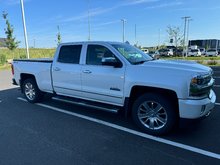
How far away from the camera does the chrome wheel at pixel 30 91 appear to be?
23.1ft

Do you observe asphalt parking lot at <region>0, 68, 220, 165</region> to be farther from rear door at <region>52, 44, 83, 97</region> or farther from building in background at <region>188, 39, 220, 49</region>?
building in background at <region>188, 39, 220, 49</region>

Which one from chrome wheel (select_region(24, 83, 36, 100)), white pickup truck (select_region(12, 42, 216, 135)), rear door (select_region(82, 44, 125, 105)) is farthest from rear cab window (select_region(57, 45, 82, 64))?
chrome wheel (select_region(24, 83, 36, 100))

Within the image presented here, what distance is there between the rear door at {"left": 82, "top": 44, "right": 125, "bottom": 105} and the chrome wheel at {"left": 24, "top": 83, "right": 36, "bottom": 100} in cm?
243

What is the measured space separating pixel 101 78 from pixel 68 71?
117 centimetres

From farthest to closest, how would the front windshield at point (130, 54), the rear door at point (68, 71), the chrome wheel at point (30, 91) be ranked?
the chrome wheel at point (30, 91) < the rear door at point (68, 71) < the front windshield at point (130, 54)

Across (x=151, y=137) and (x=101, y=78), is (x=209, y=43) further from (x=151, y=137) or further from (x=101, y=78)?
(x=151, y=137)

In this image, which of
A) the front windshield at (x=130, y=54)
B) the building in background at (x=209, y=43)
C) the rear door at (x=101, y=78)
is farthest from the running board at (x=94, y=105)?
the building in background at (x=209, y=43)

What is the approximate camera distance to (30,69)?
686cm

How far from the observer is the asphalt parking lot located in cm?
351

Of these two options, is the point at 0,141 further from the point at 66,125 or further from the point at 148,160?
the point at 148,160

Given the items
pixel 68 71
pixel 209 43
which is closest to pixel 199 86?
pixel 68 71

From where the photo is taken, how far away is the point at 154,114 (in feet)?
14.6

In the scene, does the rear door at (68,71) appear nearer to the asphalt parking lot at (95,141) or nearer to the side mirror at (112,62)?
the asphalt parking lot at (95,141)

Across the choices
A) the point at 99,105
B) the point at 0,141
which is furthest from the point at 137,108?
the point at 0,141
